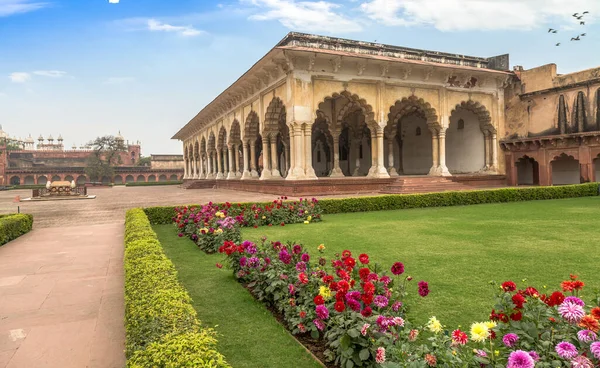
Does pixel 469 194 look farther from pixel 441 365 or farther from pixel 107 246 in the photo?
pixel 441 365

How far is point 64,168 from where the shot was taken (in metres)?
58.2

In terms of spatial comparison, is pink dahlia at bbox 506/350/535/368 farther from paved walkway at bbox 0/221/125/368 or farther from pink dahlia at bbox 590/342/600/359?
paved walkway at bbox 0/221/125/368

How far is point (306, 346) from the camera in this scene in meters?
2.86

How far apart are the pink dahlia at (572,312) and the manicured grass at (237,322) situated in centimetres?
148

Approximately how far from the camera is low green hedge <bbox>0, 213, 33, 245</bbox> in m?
7.52

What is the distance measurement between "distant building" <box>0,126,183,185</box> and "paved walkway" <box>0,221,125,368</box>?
57145 millimetres

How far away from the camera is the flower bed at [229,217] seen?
6.32m

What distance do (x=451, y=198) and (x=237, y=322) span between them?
10.8 metres

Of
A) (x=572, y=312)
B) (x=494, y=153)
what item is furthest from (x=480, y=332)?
(x=494, y=153)

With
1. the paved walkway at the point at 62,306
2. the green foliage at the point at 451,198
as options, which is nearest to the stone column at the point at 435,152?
the green foliage at the point at 451,198

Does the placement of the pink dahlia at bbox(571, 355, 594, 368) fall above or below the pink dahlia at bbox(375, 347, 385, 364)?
above

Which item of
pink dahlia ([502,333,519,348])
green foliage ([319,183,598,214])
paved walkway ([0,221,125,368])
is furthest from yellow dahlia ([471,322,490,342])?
green foliage ([319,183,598,214])

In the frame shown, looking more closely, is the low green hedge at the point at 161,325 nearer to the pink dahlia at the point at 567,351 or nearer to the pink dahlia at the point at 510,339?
the pink dahlia at the point at 510,339

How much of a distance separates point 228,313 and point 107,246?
433 cm
